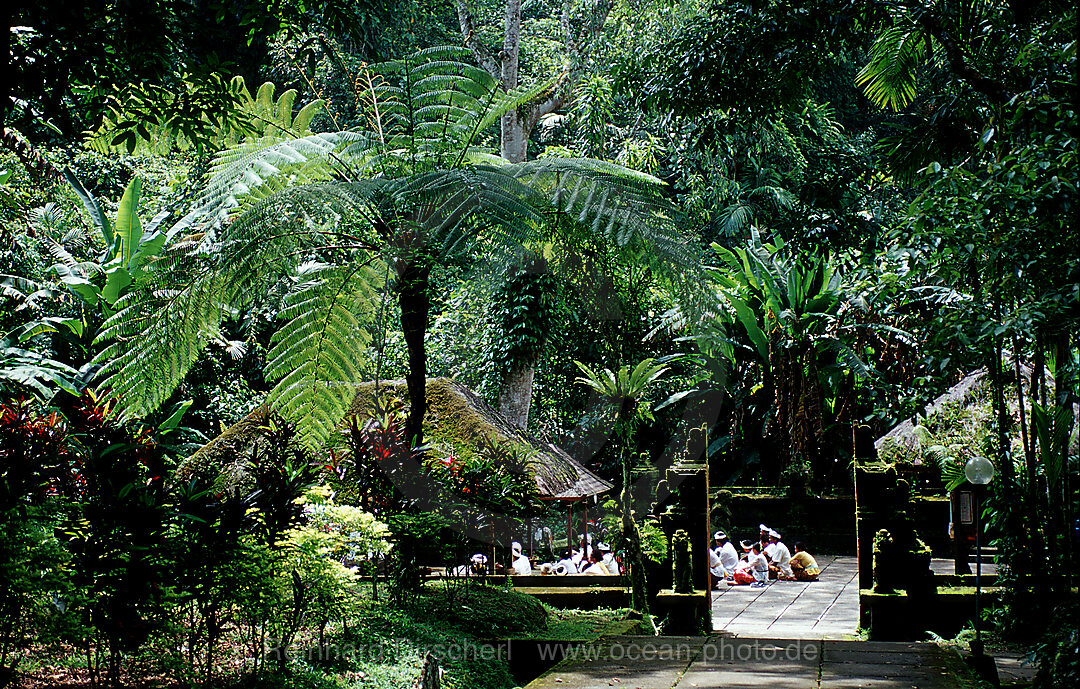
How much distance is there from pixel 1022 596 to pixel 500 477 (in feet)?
14.3

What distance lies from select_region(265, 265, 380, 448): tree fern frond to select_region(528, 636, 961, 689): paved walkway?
2.39 meters

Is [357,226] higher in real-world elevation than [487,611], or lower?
higher

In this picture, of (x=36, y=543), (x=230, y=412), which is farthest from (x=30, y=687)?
(x=230, y=412)

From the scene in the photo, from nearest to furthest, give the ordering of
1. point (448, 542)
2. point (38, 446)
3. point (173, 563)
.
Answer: point (173, 563) < point (38, 446) < point (448, 542)

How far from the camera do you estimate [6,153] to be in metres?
10.1

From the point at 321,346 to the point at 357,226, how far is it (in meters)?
0.93

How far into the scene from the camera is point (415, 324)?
6.88m

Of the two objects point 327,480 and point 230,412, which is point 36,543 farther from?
point 230,412

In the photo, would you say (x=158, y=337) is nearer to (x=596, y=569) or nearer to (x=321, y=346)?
(x=321, y=346)

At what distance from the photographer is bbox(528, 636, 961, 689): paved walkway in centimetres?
497

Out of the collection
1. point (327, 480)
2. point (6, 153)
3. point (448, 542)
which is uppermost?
point (6, 153)

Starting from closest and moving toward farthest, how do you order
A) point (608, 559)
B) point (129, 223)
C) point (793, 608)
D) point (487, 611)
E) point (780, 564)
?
point (487, 611) < point (793, 608) < point (129, 223) < point (780, 564) < point (608, 559)

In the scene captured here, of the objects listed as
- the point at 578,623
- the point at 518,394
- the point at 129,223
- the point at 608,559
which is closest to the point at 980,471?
the point at 578,623

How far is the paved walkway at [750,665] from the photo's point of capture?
16.3 feet
